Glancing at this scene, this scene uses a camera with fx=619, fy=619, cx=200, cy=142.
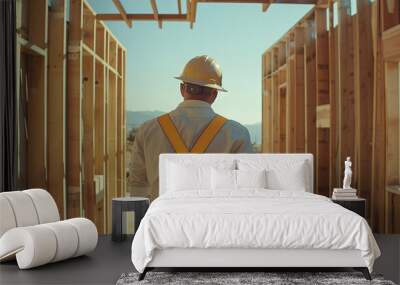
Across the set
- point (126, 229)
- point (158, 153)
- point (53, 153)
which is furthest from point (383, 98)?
point (53, 153)

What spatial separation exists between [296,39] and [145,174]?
6.78ft

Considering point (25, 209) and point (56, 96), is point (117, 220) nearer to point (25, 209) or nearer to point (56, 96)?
point (25, 209)

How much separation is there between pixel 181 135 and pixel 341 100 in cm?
165

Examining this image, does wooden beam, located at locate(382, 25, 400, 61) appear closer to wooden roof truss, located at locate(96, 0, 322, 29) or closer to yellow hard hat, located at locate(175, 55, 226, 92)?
wooden roof truss, located at locate(96, 0, 322, 29)

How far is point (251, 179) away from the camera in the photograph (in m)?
5.55

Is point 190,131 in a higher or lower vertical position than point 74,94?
lower

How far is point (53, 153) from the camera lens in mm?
6270

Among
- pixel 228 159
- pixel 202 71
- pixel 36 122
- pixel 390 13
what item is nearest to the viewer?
pixel 390 13

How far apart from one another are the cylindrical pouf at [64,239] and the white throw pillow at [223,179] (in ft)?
4.65

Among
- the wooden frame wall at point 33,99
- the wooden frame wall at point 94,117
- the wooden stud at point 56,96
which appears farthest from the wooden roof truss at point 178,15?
the wooden frame wall at point 33,99

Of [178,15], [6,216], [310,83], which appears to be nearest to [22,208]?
[6,216]

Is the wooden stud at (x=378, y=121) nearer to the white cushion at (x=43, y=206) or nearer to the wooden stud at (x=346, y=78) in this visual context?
the wooden stud at (x=346, y=78)

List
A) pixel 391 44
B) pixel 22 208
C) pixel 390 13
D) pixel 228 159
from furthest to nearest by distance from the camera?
pixel 228 159 < pixel 390 13 < pixel 391 44 < pixel 22 208

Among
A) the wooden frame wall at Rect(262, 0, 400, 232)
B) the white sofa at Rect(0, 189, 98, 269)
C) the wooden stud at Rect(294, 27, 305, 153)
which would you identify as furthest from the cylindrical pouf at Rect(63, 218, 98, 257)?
the wooden stud at Rect(294, 27, 305, 153)
